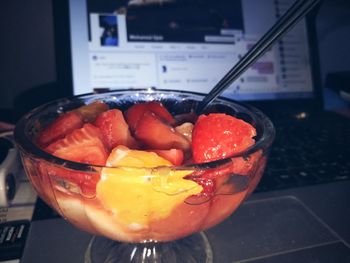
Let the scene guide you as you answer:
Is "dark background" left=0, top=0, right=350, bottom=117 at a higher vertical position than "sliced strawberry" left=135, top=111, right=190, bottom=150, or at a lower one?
higher

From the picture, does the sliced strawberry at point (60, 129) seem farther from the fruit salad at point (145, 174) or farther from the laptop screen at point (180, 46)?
the laptop screen at point (180, 46)

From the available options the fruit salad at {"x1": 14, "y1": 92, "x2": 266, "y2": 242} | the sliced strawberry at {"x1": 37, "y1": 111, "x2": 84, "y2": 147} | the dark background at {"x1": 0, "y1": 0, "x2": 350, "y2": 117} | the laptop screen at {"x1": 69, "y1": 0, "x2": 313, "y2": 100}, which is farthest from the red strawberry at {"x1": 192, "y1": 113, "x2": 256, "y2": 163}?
the dark background at {"x1": 0, "y1": 0, "x2": 350, "y2": 117}

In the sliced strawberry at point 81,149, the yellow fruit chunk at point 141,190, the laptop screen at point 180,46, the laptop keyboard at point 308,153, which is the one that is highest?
the laptop screen at point 180,46

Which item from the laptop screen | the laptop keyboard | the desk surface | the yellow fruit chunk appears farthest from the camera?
the laptop screen

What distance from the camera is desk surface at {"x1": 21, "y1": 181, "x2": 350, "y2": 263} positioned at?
15.0 inches

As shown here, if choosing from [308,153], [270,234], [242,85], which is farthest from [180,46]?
[270,234]

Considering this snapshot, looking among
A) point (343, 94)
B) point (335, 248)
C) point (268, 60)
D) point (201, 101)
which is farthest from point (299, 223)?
point (343, 94)

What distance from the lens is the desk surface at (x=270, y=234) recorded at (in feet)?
1.25

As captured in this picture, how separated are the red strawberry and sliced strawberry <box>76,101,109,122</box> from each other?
5.0 inches

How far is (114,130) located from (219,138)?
11 cm

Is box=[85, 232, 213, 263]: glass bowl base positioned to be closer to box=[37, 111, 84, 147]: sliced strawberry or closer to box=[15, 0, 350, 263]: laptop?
box=[15, 0, 350, 263]: laptop

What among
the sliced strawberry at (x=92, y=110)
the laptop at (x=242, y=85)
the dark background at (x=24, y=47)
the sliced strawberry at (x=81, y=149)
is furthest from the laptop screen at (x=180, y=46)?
the sliced strawberry at (x=81, y=149)

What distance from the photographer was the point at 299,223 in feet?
1.44

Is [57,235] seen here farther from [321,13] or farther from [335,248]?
[321,13]
